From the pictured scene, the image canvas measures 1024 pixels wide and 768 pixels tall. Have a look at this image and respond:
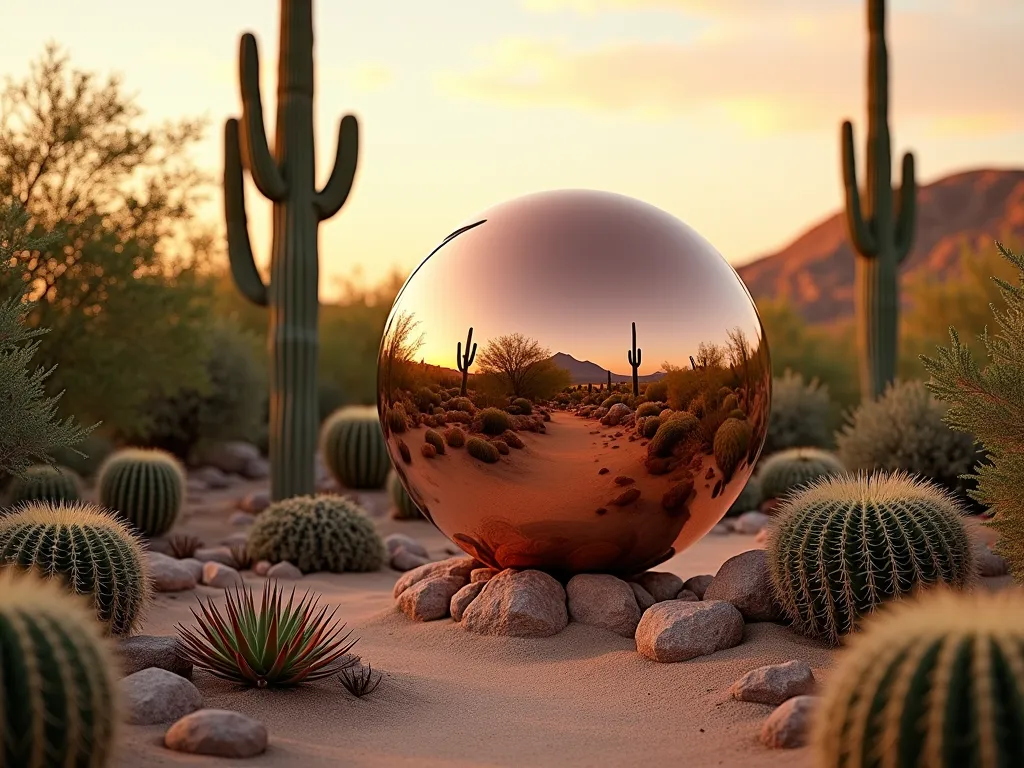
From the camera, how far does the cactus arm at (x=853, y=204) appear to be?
18453 millimetres

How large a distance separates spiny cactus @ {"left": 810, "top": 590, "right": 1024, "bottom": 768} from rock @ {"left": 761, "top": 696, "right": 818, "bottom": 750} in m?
1.33

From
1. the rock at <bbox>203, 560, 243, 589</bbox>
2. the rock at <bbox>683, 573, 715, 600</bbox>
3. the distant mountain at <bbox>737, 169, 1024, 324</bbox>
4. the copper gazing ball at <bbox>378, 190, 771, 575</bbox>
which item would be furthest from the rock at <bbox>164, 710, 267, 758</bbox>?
the distant mountain at <bbox>737, 169, 1024, 324</bbox>

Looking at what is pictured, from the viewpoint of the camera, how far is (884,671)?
4332 mm

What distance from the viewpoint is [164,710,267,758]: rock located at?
5.53 metres

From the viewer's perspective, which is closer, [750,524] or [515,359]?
[515,359]

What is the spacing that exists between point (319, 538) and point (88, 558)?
462 cm

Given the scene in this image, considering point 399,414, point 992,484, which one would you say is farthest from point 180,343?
point 992,484

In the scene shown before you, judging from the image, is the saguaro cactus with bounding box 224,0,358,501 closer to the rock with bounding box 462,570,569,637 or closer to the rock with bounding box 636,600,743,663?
the rock with bounding box 462,570,569,637

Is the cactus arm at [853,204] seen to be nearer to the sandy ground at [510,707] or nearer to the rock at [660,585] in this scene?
the rock at [660,585]

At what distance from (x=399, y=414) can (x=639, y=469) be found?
1.76 metres

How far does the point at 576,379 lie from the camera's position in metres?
7.41

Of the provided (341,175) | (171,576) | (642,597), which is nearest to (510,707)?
(642,597)

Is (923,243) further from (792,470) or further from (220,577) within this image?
(220,577)

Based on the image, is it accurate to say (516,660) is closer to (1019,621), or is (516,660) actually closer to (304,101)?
(1019,621)
